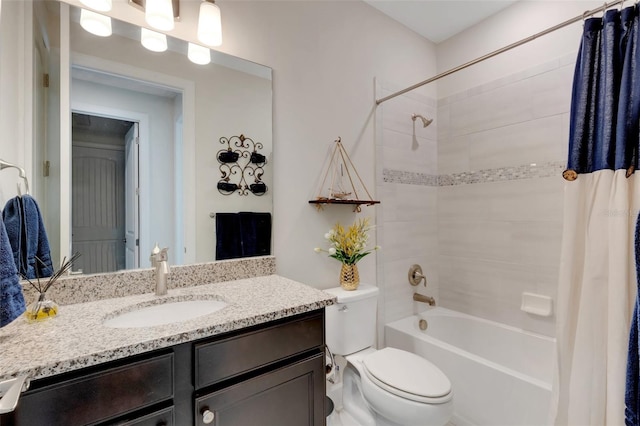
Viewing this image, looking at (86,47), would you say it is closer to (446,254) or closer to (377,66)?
(377,66)

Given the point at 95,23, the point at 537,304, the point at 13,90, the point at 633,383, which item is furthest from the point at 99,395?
the point at 537,304

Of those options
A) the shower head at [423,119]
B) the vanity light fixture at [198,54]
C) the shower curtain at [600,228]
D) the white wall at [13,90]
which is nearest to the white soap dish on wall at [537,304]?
the shower curtain at [600,228]

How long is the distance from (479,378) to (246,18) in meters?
2.28

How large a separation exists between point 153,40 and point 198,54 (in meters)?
0.19

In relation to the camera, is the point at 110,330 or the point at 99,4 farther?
the point at 99,4

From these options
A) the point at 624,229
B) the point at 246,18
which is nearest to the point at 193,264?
the point at 246,18

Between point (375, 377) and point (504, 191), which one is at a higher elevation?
A: point (504, 191)

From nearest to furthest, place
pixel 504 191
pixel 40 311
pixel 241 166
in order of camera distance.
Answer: pixel 40 311, pixel 241 166, pixel 504 191

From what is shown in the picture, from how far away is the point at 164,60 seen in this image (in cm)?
135

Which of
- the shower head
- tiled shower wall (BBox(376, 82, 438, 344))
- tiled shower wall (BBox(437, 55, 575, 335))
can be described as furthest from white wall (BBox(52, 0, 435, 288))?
tiled shower wall (BBox(437, 55, 575, 335))

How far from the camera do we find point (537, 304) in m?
1.95

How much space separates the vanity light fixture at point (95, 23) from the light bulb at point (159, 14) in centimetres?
15

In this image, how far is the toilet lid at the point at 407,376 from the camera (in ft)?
4.29

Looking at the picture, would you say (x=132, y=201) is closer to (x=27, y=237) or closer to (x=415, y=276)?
(x=27, y=237)
